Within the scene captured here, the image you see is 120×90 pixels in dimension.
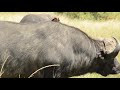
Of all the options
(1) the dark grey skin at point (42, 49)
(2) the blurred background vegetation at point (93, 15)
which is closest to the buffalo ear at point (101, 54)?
(1) the dark grey skin at point (42, 49)

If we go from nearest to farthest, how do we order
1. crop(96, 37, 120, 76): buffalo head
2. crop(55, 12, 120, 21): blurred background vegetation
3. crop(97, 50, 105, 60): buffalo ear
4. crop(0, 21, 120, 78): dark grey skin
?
1. crop(0, 21, 120, 78): dark grey skin
2. crop(96, 37, 120, 76): buffalo head
3. crop(97, 50, 105, 60): buffalo ear
4. crop(55, 12, 120, 21): blurred background vegetation

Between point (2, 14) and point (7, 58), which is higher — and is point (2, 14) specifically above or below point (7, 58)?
above

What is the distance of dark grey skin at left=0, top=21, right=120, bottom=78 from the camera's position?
954 cm

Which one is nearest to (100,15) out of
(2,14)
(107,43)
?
(2,14)

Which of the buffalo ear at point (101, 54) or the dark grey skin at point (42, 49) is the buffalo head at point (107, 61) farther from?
the dark grey skin at point (42, 49)

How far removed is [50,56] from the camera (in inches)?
379

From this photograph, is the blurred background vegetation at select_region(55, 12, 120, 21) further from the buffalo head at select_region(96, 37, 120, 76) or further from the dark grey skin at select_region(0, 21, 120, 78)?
the dark grey skin at select_region(0, 21, 120, 78)

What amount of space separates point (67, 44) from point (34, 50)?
0.78 metres

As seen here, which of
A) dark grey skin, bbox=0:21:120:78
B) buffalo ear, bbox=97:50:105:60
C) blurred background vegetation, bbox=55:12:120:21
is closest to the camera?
dark grey skin, bbox=0:21:120:78

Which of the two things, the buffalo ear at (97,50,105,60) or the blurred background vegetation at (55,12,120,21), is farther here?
the blurred background vegetation at (55,12,120,21)

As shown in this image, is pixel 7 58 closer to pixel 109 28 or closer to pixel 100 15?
pixel 109 28

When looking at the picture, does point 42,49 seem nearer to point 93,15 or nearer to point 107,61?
point 107,61

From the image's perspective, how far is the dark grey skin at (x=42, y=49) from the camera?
9.54m

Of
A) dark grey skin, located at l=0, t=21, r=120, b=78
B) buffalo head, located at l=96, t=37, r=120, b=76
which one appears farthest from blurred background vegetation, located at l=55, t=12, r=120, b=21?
dark grey skin, located at l=0, t=21, r=120, b=78
